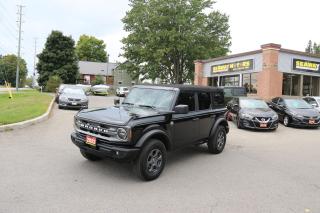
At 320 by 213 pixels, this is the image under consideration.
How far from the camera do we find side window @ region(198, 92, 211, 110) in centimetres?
741

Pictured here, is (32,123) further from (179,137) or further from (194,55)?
(194,55)

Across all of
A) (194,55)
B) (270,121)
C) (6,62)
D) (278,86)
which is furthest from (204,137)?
(6,62)

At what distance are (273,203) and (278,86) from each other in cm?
1902

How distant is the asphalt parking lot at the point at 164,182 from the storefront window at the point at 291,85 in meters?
15.4

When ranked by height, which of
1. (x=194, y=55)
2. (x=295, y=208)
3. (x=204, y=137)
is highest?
(x=194, y=55)

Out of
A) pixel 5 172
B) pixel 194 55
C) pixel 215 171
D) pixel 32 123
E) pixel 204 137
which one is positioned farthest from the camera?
pixel 194 55

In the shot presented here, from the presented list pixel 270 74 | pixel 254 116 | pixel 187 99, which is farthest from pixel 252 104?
pixel 270 74

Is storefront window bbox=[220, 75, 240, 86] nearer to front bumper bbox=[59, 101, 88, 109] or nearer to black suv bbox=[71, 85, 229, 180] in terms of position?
front bumper bbox=[59, 101, 88, 109]

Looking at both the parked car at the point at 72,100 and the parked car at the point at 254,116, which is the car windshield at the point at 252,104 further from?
the parked car at the point at 72,100

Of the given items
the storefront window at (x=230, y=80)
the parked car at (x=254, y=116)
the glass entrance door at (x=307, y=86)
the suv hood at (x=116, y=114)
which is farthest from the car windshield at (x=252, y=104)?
the glass entrance door at (x=307, y=86)

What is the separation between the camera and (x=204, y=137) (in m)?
7.57

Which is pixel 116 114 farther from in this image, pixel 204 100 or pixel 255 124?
pixel 255 124

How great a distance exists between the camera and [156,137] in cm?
575

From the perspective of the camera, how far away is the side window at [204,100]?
741cm
